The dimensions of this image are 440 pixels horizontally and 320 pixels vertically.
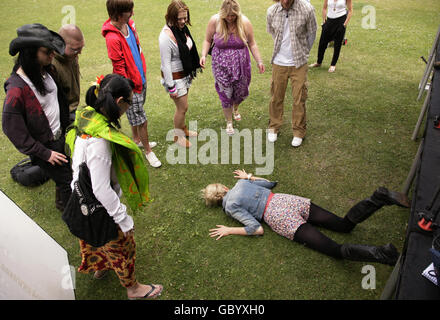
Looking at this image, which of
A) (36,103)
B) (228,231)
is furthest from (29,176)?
(228,231)

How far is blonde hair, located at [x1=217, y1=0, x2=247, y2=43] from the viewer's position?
4.06m

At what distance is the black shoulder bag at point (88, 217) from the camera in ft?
7.37

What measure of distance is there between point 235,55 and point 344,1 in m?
3.25

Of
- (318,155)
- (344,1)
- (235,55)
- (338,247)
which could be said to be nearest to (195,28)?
(344,1)

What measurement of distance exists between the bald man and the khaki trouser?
2554mm

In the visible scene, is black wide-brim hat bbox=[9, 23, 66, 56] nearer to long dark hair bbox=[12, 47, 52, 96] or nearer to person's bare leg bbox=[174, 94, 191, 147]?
long dark hair bbox=[12, 47, 52, 96]

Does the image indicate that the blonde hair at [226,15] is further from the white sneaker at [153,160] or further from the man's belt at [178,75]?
the white sneaker at [153,160]

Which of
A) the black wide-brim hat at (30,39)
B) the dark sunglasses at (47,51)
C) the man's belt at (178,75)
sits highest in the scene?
the black wide-brim hat at (30,39)

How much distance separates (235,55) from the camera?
14.6ft

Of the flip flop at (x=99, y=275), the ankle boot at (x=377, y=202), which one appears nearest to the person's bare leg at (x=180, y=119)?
the flip flop at (x=99, y=275)

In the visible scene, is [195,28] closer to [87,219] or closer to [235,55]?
[235,55]

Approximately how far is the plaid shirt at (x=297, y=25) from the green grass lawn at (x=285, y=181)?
1.31 m

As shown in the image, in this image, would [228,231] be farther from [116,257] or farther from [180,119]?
[180,119]

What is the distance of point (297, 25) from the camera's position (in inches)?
159
